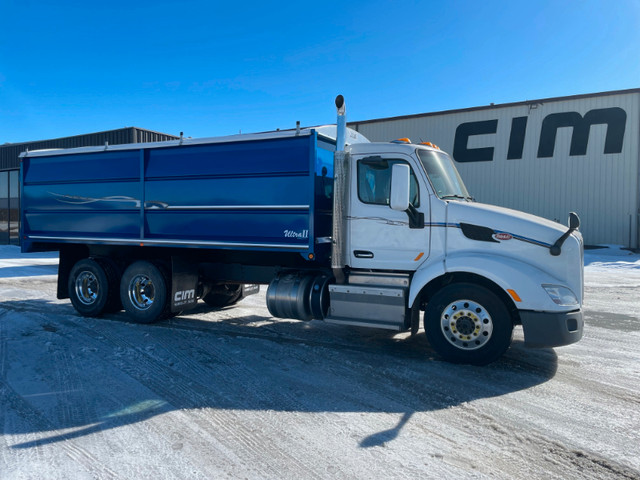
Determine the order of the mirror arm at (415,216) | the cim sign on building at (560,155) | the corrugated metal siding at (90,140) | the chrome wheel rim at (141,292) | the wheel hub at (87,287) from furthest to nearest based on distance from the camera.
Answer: the corrugated metal siding at (90,140), the cim sign on building at (560,155), the wheel hub at (87,287), the chrome wheel rim at (141,292), the mirror arm at (415,216)

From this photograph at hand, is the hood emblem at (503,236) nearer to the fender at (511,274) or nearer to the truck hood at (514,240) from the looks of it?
the truck hood at (514,240)

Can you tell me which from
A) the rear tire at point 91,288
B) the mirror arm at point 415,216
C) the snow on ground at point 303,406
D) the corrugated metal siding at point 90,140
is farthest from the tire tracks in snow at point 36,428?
the corrugated metal siding at point 90,140

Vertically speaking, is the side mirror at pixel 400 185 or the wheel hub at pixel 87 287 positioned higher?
the side mirror at pixel 400 185

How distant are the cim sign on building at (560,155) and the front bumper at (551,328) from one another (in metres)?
17.2

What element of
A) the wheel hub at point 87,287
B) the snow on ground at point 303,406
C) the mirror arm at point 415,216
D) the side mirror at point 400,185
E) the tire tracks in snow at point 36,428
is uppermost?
Result: the side mirror at point 400,185

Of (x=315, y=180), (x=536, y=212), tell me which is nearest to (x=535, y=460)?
(x=315, y=180)

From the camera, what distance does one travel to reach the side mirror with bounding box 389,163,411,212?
5.41 m

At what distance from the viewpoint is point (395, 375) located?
198 inches

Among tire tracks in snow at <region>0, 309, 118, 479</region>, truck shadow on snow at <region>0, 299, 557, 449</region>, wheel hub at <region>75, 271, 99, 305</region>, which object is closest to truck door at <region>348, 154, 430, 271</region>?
truck shadow on snow at <region>0, 299, 557, 449</region>

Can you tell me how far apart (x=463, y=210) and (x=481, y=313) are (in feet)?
3.94

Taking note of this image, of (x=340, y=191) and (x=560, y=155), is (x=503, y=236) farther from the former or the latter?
(x=560, y=155)

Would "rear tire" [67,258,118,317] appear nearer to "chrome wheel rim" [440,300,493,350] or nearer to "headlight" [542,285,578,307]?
"chrome wheel rim" [440,300,493,350]

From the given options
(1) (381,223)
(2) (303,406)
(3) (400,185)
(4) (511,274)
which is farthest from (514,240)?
(2) (303,406)

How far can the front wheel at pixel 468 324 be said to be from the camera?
5.16 m
